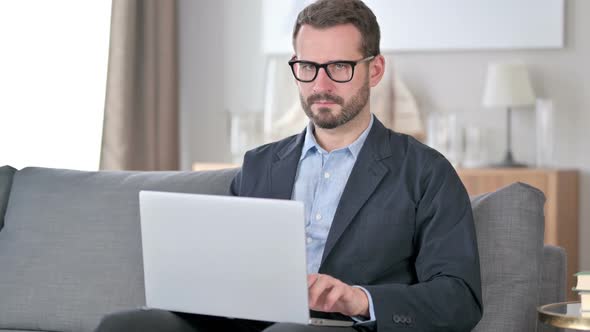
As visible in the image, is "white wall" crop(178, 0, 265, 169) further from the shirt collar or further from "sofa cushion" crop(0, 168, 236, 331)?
the shirt collar

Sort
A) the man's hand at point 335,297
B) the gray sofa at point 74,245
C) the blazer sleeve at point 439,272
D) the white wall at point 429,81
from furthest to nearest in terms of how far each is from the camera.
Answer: the white wall at point 429,81 < the gray sofa at point 74,245 < the blazer sleeve at point 439,272 < the man's hand at point 335,297

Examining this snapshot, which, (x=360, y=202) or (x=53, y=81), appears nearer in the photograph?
(x=360, y=202)

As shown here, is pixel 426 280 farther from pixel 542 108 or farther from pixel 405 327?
pixel 542 108

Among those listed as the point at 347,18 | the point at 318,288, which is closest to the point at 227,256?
the point at 318,288

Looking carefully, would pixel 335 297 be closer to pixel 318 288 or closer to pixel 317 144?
pixel 318 288

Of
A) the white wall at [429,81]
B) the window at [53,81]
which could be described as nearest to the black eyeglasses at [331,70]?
the window at [53,81]

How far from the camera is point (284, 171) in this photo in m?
2.34

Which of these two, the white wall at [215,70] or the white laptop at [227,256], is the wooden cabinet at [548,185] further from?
the white laptop at [227,256]

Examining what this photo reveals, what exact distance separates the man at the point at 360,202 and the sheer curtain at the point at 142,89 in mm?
2606

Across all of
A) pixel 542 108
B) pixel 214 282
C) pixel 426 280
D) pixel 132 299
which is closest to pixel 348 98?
pixel 426 280

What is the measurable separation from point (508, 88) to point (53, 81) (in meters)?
2.17

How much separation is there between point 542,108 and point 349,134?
2956 millimetres

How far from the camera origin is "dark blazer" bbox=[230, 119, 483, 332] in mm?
2037

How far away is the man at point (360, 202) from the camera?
6.66 feet
